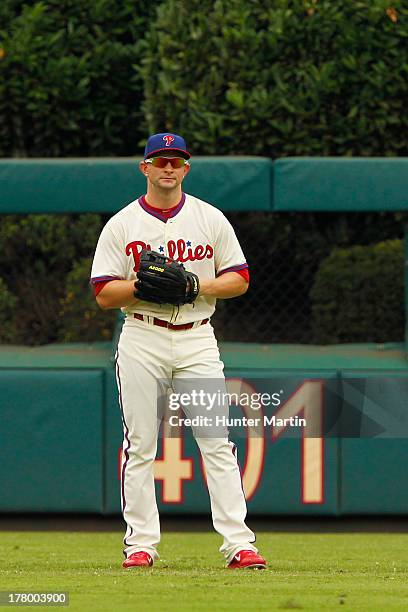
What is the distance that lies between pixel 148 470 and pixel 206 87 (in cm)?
→ 535

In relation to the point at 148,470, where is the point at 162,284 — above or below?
above

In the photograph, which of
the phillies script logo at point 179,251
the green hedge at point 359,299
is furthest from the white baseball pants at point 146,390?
the green hedge at point 359,299

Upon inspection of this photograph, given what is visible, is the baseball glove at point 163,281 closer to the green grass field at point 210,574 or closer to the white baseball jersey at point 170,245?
the white baseball jersey at point 170,245

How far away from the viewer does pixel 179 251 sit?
5.42 m

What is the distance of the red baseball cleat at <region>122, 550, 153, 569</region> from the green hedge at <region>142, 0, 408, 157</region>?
5152mm

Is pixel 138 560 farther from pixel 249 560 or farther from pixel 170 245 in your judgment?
pixel 170 245

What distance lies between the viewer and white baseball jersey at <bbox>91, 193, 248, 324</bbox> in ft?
17.8

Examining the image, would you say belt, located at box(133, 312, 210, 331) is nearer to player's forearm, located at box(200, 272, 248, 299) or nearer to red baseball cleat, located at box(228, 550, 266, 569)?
player's forearm, located at box(200, 272, 248, 299)

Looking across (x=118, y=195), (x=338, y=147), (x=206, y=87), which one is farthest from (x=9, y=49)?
(x=118, y=195)

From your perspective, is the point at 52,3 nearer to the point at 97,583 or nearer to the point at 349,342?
the point at 349,342

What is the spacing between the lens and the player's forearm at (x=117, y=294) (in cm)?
535

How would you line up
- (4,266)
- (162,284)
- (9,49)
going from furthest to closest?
(9,49), (4,266), (162,284)

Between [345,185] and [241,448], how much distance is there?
1.56 metres

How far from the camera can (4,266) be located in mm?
9477
